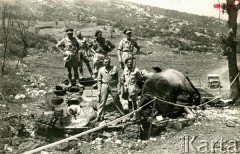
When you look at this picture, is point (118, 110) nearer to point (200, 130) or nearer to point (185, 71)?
point (200, 130)

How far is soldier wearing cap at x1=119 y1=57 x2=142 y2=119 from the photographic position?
8.43 meters

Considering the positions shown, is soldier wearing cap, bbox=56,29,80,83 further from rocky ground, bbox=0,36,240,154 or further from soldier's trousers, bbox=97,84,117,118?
soldier's trousers, bbox=97,84,117,118

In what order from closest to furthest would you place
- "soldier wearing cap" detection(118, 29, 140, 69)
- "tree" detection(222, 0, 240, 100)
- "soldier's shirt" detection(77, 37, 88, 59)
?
"soldier wearing cap" detection(118, 29, 140, 69) < "tree" detection(222, 0, 240, 100) < "soldier's shirt" detection(77, 37, 88, 59)

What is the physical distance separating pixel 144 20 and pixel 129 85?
33.3 meters

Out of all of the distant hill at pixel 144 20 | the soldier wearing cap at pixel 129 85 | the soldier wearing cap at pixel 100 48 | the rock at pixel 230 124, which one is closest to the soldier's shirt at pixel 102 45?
the soldier wearing cap at pixel 100 48

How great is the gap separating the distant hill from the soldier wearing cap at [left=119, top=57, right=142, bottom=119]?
21.3 m

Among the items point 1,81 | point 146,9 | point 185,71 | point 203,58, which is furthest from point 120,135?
point 146,9

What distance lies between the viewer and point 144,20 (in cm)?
4091

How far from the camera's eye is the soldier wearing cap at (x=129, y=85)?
27.7ft

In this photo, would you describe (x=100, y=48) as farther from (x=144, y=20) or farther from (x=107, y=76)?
(x=144, y=20)

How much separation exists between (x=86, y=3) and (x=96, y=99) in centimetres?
3854

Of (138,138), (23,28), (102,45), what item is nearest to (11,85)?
(102,45)

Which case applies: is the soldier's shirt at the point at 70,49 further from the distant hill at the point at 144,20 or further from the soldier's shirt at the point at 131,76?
the distant hill at the point at 144,20

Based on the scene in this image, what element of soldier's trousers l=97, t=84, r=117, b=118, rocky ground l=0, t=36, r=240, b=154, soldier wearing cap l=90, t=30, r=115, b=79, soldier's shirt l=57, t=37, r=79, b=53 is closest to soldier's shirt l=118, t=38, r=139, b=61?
soldier wearing cap l=90, t=30, r=115, b=79
